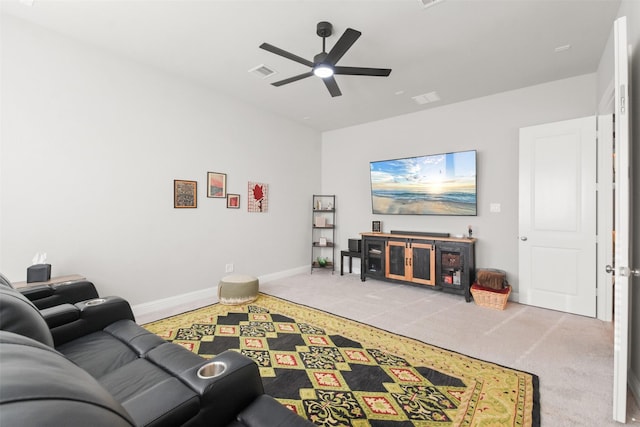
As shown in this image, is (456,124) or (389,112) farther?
(389,112)

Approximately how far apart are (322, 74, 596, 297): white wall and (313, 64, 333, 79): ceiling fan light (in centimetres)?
272

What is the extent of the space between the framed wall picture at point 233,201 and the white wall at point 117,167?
0.31 ft

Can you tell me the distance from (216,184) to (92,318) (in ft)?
8.74

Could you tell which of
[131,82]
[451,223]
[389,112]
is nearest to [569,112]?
[451,223]

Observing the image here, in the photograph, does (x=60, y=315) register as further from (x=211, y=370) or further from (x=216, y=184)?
(x=216, y=184)

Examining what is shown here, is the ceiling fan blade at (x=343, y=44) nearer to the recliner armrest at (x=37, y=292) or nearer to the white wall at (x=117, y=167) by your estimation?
the white wall at (x=117, y=167)

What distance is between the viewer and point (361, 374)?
229 cm

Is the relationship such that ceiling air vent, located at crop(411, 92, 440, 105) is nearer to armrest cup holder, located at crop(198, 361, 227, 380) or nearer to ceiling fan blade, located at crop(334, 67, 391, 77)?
ceiling fan blade, located at crop(334, 67, 391, 77)

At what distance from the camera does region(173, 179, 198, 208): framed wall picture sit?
3.91 metres

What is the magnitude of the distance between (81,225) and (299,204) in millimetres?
3487

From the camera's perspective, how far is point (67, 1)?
2564mm

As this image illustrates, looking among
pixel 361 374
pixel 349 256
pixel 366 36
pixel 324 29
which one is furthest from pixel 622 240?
pixel 349 256

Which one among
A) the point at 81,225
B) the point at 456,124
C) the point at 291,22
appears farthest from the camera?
the point at 456,124

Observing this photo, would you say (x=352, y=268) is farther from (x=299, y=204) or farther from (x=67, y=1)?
(x=67, y=1)
